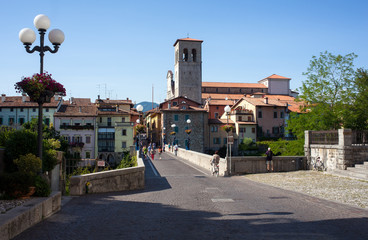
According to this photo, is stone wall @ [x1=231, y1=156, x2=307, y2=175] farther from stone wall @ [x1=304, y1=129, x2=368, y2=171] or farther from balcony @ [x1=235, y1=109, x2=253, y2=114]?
balcony @ [x1=235, y1=109, x2=253, y2=114]

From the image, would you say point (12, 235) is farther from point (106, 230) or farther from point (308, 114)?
point (308, 114)

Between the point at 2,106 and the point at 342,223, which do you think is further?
the point at 2,106

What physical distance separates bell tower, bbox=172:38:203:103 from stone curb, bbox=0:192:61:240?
280ft

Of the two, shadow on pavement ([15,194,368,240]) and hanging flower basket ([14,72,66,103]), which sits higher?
hanging flower basket ([14,72,66,103])

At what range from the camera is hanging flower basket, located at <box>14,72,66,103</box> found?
905 cm

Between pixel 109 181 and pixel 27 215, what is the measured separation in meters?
6.36

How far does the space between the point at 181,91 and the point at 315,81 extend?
6054 cm

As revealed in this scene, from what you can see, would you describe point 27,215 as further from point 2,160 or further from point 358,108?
point 358,108

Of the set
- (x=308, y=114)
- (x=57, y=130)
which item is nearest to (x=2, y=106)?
(x=57, y=130)

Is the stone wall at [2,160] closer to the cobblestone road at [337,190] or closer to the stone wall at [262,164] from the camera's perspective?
the cobblestone road at [337,190]

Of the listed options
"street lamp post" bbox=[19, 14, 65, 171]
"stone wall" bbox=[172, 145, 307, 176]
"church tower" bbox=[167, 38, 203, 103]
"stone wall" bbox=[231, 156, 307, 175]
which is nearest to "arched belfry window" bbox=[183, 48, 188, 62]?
"church tower" bbox=[167, 38, 203, 103]

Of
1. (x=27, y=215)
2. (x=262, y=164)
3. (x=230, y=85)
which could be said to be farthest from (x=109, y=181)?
(x=230, y=85)

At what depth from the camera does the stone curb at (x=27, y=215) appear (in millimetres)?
5723

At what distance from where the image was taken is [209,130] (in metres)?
74.3
